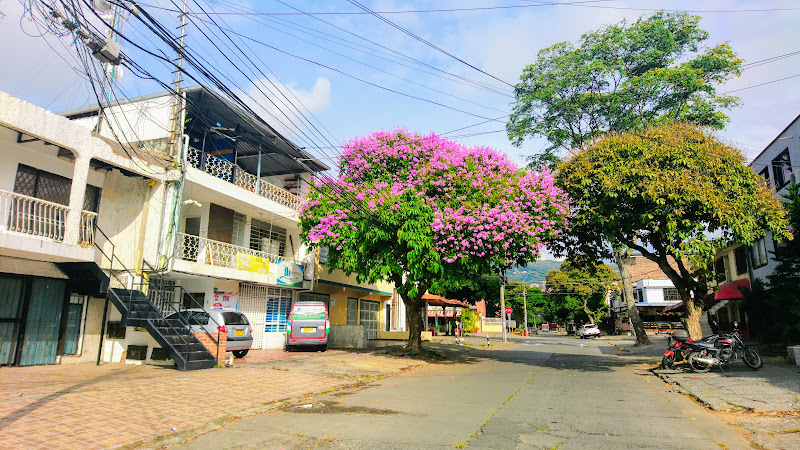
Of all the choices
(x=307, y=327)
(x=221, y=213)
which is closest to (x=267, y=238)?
(x=221, y=213)

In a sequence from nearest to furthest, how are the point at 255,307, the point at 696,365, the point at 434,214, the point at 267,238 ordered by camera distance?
the point at 696,365 → the point at 434,214 → the point at 255,307 → the point at 267,238

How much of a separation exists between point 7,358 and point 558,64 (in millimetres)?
23470

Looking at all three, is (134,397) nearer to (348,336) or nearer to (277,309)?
(277,309)

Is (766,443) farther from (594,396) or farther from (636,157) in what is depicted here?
(636,157)

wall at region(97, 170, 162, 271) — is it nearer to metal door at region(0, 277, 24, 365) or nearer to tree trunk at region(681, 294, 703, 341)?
metal door at region(0, 277, 24, 365)

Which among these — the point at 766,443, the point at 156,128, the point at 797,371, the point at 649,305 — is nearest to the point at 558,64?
the point at 797,371

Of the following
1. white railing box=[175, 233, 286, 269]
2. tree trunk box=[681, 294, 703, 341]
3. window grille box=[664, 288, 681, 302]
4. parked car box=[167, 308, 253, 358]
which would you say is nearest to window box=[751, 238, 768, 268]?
tree trunk box=[681, 294, 703, 341]

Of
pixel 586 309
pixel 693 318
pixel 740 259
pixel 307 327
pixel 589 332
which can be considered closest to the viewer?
pixel 693 318

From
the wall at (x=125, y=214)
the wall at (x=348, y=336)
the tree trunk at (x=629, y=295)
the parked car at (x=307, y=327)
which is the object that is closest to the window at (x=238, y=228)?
the parked car at (x=307, y=327)

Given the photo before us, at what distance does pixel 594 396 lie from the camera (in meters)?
9.98

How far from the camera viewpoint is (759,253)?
23.1 meters

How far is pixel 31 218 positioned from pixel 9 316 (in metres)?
2.44

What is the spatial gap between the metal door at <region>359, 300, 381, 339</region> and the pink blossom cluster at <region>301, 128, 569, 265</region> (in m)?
12.4

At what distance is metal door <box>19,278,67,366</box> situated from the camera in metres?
12.2
